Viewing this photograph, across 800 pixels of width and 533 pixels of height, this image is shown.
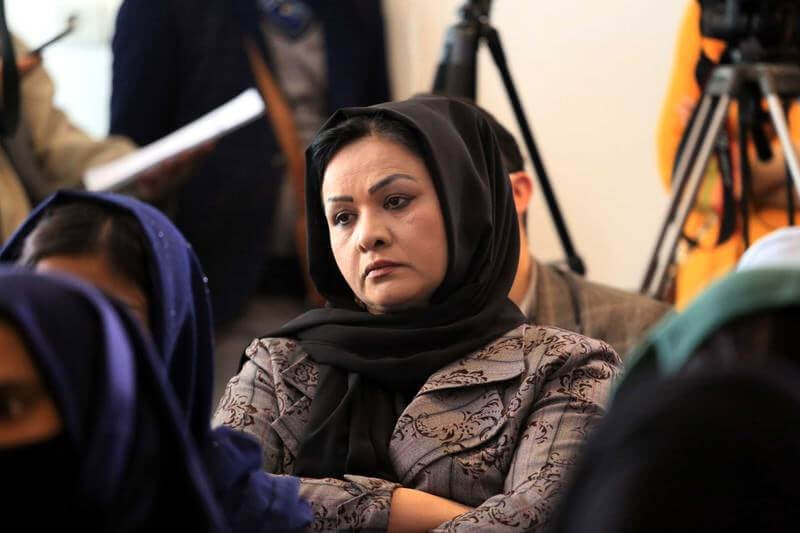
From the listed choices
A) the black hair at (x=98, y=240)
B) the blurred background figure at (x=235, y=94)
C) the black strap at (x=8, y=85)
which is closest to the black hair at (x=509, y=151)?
the black hair at (x=98, y=240)

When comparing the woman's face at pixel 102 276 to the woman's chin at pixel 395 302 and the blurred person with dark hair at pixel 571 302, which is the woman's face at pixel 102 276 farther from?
the blurred person with dark hair at pixel 571 302

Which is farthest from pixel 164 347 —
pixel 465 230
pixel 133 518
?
pixel 465 230

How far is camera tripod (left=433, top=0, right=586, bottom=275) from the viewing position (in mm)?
2465

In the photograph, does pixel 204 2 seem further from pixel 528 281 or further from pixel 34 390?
pixel 34 390

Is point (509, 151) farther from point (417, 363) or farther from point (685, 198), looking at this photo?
point (417, 363)

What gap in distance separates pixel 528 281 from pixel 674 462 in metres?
1.40

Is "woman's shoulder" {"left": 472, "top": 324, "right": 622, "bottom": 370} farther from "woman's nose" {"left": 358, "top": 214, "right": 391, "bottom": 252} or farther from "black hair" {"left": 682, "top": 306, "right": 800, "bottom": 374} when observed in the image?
"black hair" {"left": 682, "top": 306, "right": 800, "bottom": 374}

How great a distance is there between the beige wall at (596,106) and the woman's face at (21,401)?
295 centimetres

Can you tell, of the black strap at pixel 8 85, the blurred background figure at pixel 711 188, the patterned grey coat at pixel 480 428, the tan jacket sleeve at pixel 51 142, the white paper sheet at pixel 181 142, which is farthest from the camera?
the tan jacket sleeve at pixel 51 142

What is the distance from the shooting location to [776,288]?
0.77m

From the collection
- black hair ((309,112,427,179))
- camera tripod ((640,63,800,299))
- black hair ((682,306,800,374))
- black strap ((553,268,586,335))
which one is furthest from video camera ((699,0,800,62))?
black hair ((682,306,800,374))

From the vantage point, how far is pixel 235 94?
332 centimetres

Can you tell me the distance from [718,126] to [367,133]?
989mm

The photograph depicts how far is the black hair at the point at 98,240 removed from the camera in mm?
1157
